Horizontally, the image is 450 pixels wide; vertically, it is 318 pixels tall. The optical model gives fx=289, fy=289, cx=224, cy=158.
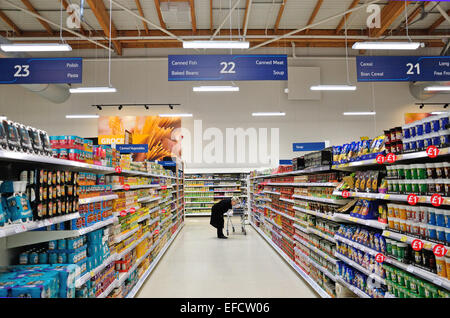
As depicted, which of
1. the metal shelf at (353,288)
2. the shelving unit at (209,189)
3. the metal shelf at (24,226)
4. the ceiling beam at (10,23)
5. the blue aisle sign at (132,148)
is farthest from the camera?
the shelving unit at (209,189)

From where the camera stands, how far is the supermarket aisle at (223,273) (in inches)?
171

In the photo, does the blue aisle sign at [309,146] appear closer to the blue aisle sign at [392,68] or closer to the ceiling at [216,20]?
the ceiling at [216,20]

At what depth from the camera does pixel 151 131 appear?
48.5 ft

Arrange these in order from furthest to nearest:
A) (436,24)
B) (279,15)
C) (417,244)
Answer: (436,24)
(279,15)
(417,244)

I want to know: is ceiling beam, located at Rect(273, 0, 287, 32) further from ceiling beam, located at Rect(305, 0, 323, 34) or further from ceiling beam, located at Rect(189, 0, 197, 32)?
ceiling beam, located at Rect(189, 0, 197, 32)

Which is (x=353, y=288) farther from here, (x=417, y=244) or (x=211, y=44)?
(x=211, y=44)

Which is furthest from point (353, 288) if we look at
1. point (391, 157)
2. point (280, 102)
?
point (280, 102)

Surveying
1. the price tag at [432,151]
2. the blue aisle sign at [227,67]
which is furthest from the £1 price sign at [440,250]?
the blue aisle sign at [227,67]

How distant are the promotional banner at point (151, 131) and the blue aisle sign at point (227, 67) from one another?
25.2 feet

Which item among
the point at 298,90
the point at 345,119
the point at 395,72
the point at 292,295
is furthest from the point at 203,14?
the point at 292,295

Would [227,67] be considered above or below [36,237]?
above

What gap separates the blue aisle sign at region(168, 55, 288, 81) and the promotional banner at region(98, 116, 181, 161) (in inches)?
303

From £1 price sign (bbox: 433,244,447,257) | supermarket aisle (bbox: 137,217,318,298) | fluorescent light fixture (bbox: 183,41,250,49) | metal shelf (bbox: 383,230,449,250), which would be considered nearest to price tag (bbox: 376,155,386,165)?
metal shelf (bbox: 383,230,449,250)

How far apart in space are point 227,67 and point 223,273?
477cm
